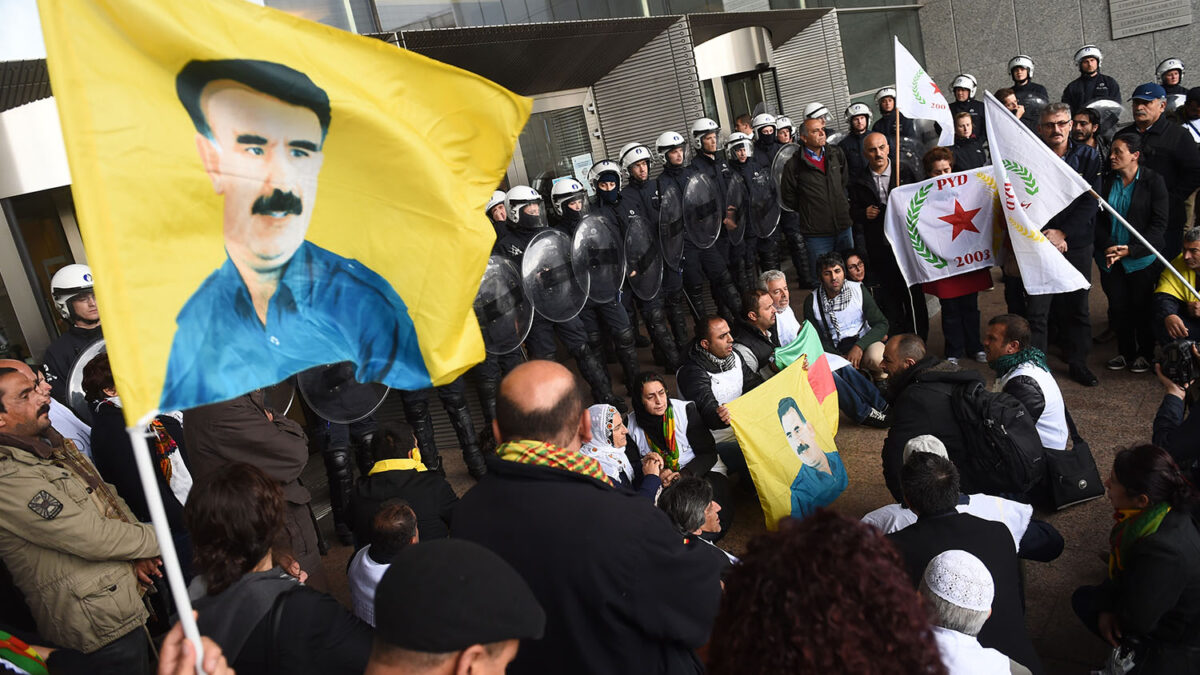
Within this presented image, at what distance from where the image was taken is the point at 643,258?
7.13 meters

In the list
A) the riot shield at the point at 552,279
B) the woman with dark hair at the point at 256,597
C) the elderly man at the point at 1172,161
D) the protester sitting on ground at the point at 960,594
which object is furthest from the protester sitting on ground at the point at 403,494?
the elderly man at the point at 1172,161

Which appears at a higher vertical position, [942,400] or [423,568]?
[423,568]

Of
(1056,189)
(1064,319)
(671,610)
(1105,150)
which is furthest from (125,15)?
(1105,150)

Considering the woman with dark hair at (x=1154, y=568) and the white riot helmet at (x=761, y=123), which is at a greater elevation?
the white riot helmet at (x=761, y=123)

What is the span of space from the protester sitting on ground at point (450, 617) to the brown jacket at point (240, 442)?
2.43 meters

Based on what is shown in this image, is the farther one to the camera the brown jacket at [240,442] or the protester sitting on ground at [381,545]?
the brown jacket at [240,442]

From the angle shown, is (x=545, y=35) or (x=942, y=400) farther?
(x=545, y=35)

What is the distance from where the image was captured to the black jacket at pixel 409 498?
3732 mm

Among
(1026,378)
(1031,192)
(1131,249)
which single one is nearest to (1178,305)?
(1131,249)

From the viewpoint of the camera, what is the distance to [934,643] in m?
1.26

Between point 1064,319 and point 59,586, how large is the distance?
5.84 meters

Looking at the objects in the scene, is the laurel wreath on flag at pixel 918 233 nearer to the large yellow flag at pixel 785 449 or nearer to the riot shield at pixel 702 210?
the riot shield at pixel 702 210

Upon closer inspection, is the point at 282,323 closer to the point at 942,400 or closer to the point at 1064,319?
the point at 942,400

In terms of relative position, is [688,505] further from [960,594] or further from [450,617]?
[450,617]
